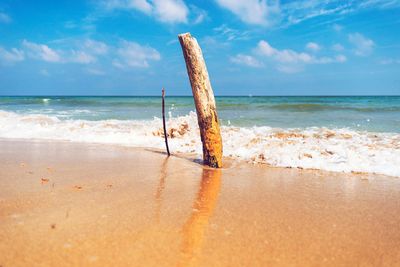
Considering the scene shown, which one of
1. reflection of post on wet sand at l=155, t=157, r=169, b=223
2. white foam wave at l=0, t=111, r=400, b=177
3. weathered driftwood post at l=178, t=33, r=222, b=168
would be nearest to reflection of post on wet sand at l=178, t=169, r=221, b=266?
reflection of post on wet sand at l=155, t=157, r=169, b=223

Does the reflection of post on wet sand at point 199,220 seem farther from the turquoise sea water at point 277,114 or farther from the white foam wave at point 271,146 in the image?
the turquoise sea water at point 277,114

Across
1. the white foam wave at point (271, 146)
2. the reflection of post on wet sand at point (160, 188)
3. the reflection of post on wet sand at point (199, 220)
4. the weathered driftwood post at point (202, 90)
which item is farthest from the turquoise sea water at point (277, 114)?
the reflection of post on wet sand at point (199, 220)

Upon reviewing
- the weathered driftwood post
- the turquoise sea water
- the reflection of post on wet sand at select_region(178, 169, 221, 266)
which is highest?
the weathered driftwood post

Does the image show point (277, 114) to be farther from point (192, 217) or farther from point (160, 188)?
point (192, 217)

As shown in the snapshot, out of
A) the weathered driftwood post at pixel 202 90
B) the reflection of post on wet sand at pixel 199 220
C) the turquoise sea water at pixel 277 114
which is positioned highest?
the weathered driftwood post at pixel 202 90

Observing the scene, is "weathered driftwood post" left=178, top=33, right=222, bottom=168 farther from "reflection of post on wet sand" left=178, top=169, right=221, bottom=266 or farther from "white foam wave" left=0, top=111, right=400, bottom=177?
→ "white foam wave" left=0, top=111, right=400, bottom=177

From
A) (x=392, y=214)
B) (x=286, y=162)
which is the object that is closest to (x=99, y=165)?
(x=286, y=162)

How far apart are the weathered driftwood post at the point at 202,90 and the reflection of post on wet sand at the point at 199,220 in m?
0.91

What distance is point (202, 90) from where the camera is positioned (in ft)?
17.7

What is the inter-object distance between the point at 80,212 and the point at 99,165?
2372 mm

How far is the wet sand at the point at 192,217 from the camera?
228 centimetres

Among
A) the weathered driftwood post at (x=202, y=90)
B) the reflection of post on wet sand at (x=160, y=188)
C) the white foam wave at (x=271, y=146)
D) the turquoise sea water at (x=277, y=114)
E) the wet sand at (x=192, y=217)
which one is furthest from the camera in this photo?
the turquoise sea water at (x=277, y=114)

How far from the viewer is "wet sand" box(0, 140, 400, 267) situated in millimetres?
2281

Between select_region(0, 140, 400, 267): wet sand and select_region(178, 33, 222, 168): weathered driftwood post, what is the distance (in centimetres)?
61
